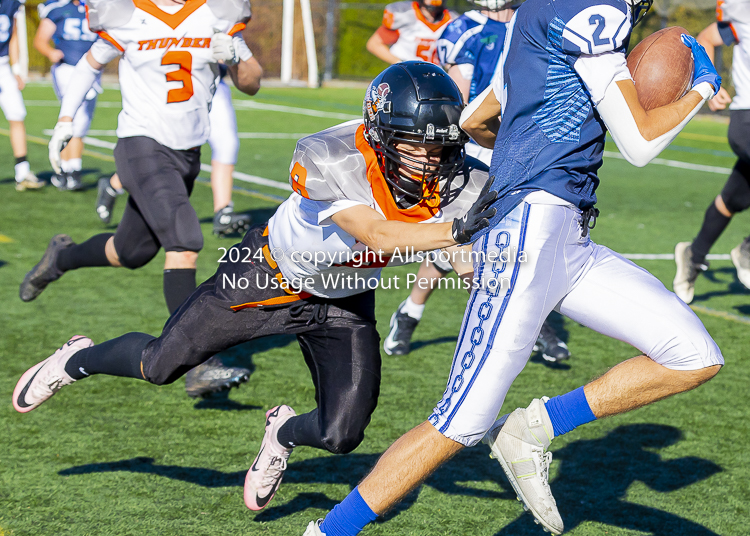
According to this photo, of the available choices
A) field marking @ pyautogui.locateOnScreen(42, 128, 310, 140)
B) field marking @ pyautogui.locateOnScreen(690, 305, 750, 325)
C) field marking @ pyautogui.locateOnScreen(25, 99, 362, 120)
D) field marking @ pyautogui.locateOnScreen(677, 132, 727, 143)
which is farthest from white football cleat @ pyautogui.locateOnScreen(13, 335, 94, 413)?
field marking @ pyautogui.locateOnScreen(677, 132, 727, 143)

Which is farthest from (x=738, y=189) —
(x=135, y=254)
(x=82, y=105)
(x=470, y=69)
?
(x=82, y=105)

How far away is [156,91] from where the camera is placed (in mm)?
4617

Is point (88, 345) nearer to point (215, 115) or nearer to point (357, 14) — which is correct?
point (215, 115)

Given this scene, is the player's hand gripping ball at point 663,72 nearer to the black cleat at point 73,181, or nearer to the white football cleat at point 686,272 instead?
the white football cleat at point 686,272

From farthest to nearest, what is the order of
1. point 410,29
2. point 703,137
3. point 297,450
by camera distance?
1. point 703,137
2. point 410,29
3. point 297,450

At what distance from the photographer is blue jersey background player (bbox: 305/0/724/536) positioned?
2541 millimetres

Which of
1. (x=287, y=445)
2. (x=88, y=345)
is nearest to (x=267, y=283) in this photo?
(x=287, y=445)

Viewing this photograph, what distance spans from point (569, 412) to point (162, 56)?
2929 mm

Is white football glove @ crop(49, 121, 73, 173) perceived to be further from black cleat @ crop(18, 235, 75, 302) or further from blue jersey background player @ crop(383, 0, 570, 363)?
blue jersey background player @ crop(383, 0, 570, 363)

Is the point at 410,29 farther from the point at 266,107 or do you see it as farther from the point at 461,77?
the point at 266,107

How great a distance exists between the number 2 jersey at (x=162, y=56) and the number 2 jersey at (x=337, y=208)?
172 cm

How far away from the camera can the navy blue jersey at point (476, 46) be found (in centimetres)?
467

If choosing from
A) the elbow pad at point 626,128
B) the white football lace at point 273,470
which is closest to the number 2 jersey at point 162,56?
the white football lace at point 273,470

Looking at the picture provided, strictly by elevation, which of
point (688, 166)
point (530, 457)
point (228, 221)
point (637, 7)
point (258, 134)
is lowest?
point (258, 134)
